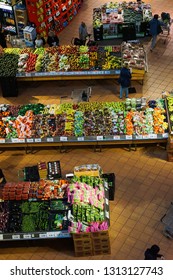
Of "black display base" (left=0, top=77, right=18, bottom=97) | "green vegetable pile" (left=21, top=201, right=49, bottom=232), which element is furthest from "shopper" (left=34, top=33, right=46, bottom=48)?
"green vegetable pile" (left=21, top=201, right=49, bottom=232)

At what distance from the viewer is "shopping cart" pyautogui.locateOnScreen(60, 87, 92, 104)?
16594 mm

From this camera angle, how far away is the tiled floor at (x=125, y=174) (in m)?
12.0

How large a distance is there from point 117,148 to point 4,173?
3.76m

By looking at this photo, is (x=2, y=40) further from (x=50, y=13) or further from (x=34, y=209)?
(x=34, y=209)

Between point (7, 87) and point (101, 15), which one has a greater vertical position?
point (101, 15)

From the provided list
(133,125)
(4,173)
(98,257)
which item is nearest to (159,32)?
(133,125)

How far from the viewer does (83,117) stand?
48.0 feet

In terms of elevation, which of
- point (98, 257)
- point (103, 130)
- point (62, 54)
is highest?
point (62, 54)

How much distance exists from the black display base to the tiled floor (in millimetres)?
229

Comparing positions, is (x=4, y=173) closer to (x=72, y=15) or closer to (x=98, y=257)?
(x=98, y=257)

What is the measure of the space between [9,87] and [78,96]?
264 centimetres

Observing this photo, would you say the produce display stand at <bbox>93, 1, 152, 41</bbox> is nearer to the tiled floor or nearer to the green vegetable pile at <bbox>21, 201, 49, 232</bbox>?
the tiled floor

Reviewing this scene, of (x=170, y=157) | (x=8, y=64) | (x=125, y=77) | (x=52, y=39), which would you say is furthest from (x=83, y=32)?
(x=170, y=157)

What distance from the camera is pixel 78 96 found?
55.2ft
